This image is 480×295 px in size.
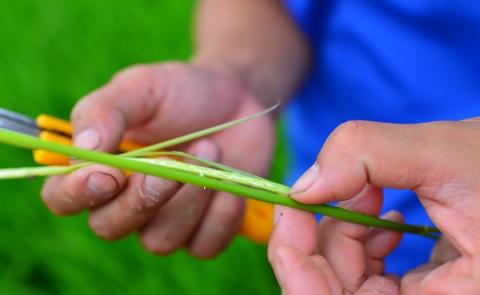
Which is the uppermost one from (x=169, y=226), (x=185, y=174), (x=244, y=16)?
(x=244, y=16)

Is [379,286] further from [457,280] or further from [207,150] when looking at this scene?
[207,150]

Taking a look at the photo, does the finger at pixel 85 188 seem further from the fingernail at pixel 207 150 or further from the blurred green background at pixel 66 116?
the blurred green background at pixel 66 116

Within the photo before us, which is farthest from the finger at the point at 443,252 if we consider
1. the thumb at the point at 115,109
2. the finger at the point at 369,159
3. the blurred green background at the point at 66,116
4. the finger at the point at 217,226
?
the blurred green background at the point at 66,116

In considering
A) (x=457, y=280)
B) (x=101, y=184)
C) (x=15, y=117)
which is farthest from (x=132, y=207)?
(x=457, y=280)

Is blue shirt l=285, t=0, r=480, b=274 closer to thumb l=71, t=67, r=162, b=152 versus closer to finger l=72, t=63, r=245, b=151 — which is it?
finger l=72, t=63, r=245, b=151

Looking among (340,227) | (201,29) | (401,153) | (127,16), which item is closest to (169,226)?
(340,227)

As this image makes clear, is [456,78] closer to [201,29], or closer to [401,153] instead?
[401,153]

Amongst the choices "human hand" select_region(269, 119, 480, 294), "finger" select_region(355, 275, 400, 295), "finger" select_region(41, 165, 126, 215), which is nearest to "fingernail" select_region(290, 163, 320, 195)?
"human hand" select_region(269, 119, 480, 294)
